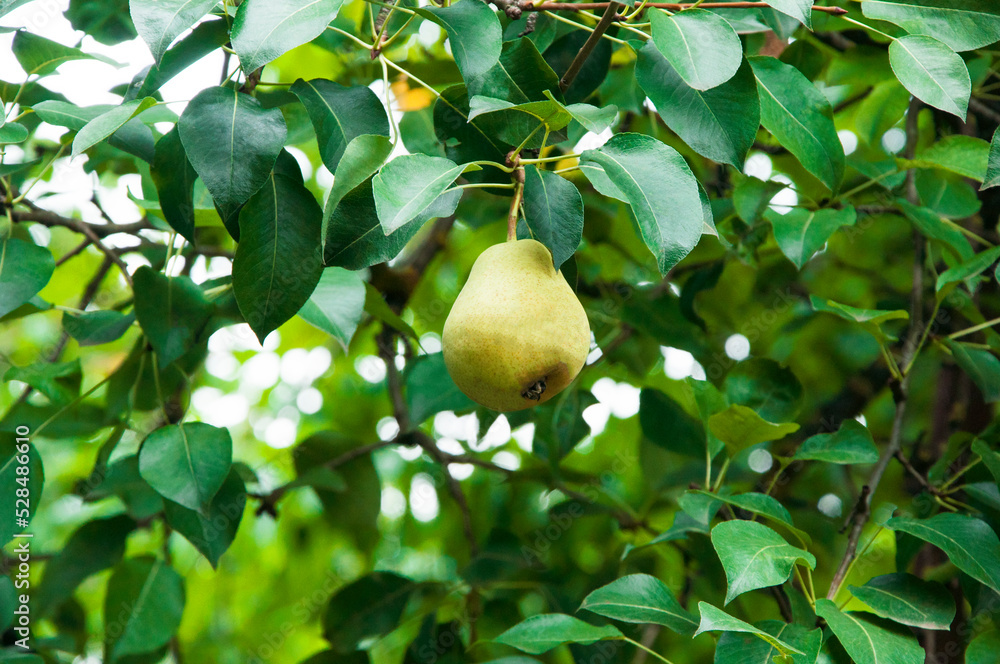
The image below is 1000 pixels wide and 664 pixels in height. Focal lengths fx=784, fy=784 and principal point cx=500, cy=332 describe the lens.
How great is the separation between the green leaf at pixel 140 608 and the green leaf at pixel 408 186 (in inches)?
41.5

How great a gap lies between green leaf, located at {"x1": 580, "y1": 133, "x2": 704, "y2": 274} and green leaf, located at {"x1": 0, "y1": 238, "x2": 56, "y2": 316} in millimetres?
747

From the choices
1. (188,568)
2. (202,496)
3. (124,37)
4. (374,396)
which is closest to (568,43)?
(124,37)

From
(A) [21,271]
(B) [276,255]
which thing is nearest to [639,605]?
(B) [276,255]

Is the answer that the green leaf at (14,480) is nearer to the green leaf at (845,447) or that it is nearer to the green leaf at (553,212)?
the green leaf at (553,212)

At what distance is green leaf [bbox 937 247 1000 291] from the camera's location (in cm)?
108

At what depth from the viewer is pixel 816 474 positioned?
2.06 metres

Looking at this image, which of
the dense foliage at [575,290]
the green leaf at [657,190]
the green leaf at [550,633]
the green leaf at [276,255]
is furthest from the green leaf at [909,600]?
the green leaf at [276,255]

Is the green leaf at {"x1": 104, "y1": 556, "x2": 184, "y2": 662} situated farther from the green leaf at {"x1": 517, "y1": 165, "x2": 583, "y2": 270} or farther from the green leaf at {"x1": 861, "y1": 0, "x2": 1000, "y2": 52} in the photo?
the green leaf at {"x1": 861, "y1": 0, "x2": 1000, "y2": 52}

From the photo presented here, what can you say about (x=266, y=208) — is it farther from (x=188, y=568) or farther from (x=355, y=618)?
(x=188, y=568)

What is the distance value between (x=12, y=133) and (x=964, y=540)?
1209 millimetres

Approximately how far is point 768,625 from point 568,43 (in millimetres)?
848

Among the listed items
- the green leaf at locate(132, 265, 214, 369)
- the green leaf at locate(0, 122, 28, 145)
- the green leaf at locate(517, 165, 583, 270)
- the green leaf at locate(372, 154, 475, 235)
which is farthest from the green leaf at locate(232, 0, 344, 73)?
the green leaf at locate(132, 265, 214, 369)

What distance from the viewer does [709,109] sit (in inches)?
33.5

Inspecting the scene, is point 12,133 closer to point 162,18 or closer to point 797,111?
point 162,18
